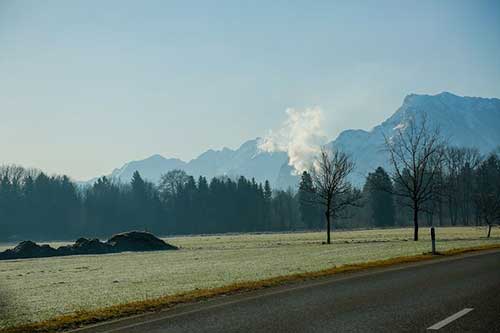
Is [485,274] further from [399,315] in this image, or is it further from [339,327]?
[339,327]

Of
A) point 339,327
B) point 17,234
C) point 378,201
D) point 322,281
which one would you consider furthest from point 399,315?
point 17,234

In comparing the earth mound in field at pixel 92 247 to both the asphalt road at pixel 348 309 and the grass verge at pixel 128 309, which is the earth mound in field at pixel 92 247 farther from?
the asphalt road at pixel 348 309

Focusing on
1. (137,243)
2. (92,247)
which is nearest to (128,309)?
(92,247)

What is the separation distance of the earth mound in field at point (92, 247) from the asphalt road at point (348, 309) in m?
50.7

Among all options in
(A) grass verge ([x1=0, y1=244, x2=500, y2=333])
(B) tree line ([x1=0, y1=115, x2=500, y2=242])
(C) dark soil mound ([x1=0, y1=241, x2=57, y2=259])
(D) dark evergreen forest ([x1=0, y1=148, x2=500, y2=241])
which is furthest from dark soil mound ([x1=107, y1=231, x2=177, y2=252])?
(D) dark evergreen forest ([x1=0, y1=148, x2=500, y2=241])

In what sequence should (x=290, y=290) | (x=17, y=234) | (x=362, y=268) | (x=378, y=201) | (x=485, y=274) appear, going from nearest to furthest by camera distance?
(x=290, y=290)
(x=485, y=274)
(x=362, y=268)
(x=378, y=201)
(x=17, y=234)

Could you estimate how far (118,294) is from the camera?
17.1 meters

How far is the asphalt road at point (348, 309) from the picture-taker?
352 inches

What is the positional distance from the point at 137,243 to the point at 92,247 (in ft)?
18.4

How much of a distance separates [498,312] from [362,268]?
11.4 m

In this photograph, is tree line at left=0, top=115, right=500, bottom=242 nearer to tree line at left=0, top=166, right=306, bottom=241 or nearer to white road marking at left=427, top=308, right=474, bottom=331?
tree line at left=0, top=166, right=306, bottom=241

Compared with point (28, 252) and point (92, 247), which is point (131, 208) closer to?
point (92, 247)

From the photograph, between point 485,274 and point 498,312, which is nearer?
point 498,312

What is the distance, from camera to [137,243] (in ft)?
223
